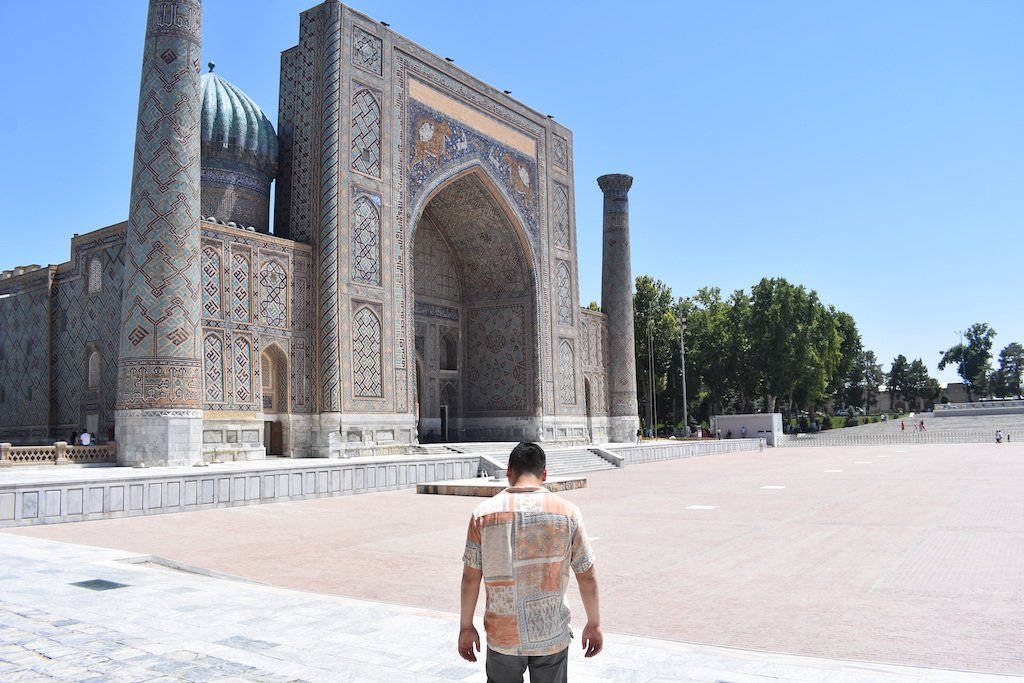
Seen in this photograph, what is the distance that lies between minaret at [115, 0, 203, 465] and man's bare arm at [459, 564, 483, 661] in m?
12.2

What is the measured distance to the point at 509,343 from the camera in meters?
24.0

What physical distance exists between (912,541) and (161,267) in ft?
37.3

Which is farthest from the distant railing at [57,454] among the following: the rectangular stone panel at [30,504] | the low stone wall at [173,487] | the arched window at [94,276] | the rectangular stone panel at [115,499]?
the arched window at [94,276]

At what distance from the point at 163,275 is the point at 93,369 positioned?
4.31m

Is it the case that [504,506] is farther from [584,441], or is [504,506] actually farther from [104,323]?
[584,441]

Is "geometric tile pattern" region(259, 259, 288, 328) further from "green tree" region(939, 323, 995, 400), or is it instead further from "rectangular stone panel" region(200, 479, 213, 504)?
"green tree" region(939, 323, 995, 400)

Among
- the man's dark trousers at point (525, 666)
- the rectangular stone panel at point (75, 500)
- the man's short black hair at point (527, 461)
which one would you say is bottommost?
the rectangular stone panel at point (75, 500)

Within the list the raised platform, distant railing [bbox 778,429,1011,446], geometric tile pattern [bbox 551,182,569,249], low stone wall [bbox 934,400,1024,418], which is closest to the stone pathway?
the raised platform

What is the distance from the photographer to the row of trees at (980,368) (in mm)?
69500

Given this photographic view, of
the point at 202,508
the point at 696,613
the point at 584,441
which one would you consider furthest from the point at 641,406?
the point at 696,613

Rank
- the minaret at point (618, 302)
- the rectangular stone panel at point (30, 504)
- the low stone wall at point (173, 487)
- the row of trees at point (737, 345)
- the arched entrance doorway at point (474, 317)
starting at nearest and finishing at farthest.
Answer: the rectangular stone panel at point (30, 504), the low stone wall at point (173, 487), the arched entrance doorway at point (474, 317), the minaret at point (618, 302), the row of trees at point (737, 345)

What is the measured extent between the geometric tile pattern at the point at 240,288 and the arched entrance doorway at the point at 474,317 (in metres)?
7.26

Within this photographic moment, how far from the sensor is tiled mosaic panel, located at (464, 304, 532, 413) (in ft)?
77.7

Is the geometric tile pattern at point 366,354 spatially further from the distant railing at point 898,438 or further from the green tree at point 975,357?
the green tree at point 975,357
